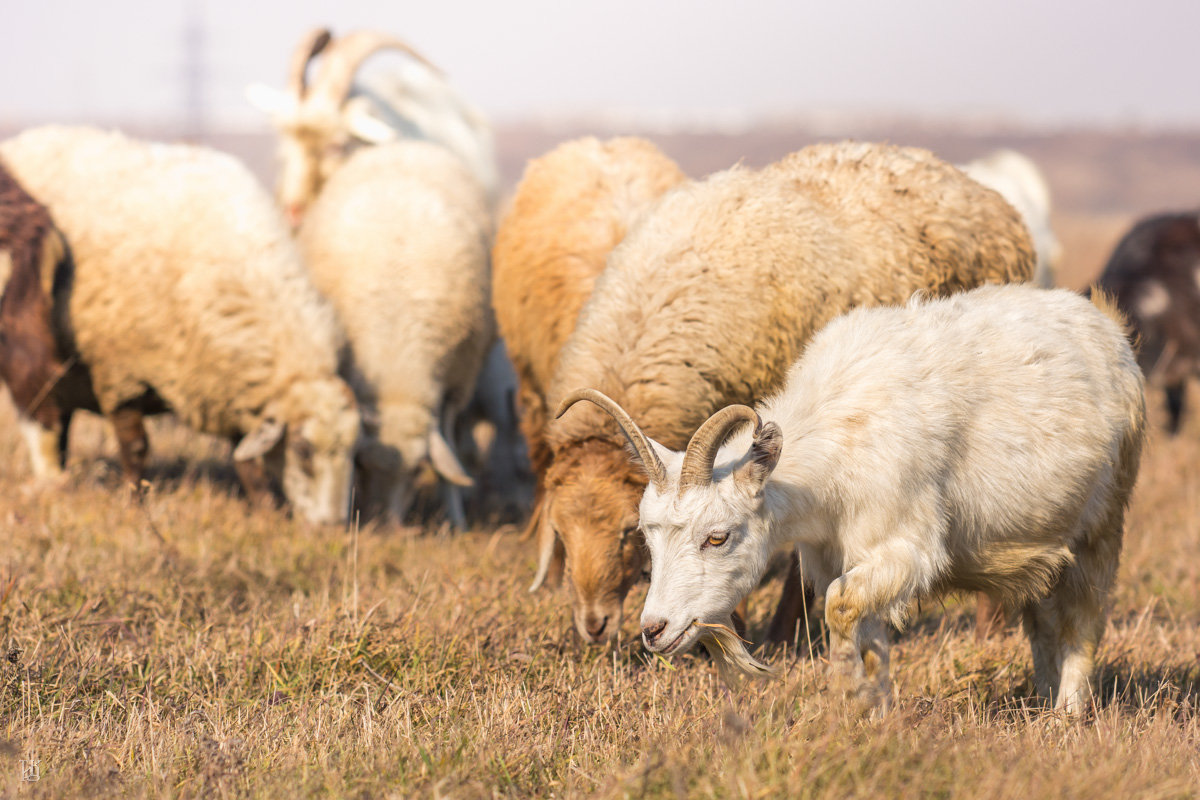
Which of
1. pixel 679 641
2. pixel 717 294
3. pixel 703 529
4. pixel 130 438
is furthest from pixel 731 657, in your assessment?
pixel 130 438

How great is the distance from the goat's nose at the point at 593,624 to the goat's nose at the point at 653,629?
107 centimetres

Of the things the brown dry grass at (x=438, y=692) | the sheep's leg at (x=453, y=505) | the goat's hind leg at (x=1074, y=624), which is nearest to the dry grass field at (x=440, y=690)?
the brown dry grass at (x=438, y=692)

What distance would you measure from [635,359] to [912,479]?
149 cm

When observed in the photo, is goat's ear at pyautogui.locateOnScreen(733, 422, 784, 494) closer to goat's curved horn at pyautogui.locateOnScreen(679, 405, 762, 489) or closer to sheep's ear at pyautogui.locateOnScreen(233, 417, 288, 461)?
goat's curved horn at pyautogui.locateOnScreen(679, 405, 762, 489)

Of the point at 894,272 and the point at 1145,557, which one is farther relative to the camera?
the point at 1145,557

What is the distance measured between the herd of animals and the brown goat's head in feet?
0.04

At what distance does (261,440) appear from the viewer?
6.41 metres

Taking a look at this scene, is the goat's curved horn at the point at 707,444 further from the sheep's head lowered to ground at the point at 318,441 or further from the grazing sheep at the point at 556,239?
the sheep's head lowered to ground at the point at 318,441

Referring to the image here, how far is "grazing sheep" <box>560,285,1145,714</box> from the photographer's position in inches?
132

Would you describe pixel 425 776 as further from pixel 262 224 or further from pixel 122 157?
pixel 122 157

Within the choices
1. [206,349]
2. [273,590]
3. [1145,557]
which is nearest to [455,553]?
[273,590]

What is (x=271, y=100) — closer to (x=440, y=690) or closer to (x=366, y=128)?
(x=366, y=128)

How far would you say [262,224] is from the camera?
6.82 meters

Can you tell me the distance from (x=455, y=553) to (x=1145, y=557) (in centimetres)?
385
